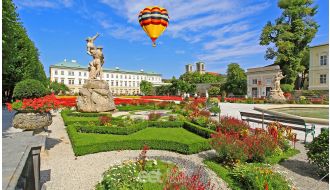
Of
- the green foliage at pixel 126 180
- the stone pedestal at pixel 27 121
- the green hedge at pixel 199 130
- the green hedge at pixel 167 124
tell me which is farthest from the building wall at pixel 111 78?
the green foliage at pixel 126 180

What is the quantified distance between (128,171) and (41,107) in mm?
4711

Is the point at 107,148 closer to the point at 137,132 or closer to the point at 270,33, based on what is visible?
the point at 137,132

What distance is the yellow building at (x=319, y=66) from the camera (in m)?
40.0

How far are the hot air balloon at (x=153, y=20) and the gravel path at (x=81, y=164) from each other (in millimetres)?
9289

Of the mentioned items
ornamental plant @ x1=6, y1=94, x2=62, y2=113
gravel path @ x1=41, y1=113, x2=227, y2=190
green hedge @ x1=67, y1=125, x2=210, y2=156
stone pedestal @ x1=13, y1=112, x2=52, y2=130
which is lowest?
gravel path @ x1=41, y1=113, x2=227, y2=190

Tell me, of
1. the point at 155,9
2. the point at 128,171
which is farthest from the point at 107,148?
the point at 155,9

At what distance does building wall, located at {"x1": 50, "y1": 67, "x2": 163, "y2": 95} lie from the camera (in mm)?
94000

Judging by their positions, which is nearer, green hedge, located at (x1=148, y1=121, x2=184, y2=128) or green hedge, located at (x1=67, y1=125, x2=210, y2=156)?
green hedge, located at (x1=67, y1=125, x2=210, y2=156)

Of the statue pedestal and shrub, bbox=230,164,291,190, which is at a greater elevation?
the statue pedestal

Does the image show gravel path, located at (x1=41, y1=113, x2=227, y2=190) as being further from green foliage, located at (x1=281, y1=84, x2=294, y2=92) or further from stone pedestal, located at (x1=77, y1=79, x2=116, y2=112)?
green foliage, located at (x1=281, y1=84, x2=294, y2=92)

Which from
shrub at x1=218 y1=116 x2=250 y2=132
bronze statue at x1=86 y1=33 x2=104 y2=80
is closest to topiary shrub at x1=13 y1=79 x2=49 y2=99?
shrub at x1=218 y1=116 x2=250 y2=132

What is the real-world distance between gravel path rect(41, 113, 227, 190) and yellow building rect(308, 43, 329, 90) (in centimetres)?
4123

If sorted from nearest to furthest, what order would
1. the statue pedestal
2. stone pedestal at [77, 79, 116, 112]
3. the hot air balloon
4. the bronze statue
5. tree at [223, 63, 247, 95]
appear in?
the hot air balloon
stone pedestal at [77, 79, 116, 112]
the bronze statue
the statue pedestal
tree at [223, 63, 247, 95]

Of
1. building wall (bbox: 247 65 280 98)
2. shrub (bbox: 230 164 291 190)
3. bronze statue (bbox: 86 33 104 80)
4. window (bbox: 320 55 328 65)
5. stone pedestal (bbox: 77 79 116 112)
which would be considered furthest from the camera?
building wall (bbox: 247 65 280 98)
